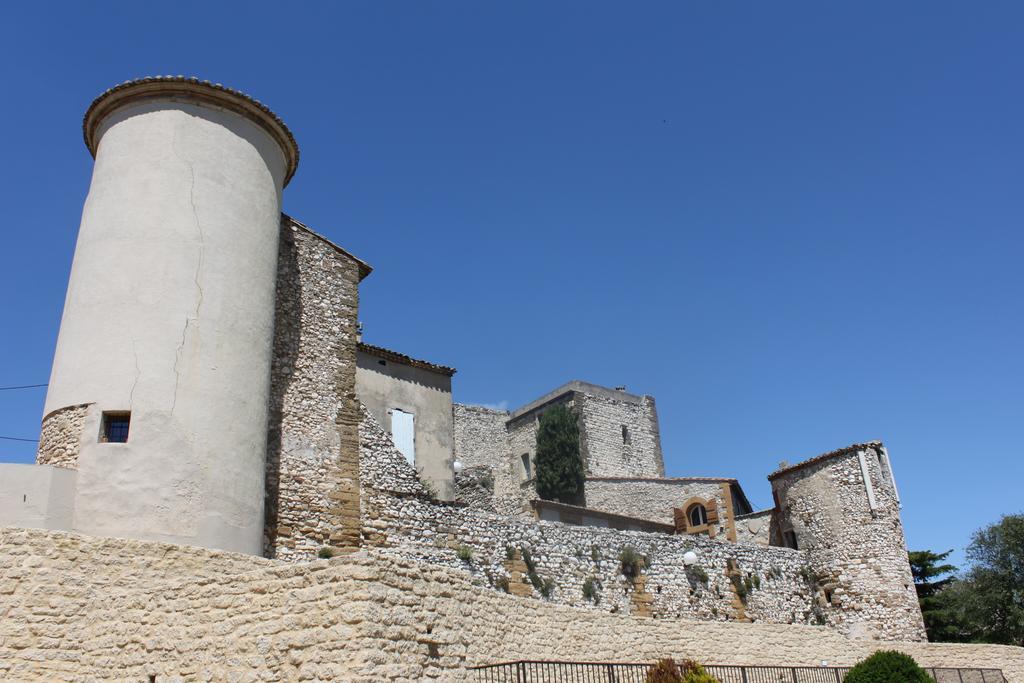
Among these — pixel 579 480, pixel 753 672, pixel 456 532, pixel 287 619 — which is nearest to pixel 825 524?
pixel 753 672

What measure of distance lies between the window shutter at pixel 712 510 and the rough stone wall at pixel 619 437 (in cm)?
1097

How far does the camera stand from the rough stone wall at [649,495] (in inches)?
1431

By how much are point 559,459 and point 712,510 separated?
34.9 ft

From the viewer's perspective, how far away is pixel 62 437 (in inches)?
565

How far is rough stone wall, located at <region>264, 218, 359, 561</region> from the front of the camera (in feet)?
55.6

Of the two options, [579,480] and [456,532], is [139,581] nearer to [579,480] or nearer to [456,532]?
[456,532]

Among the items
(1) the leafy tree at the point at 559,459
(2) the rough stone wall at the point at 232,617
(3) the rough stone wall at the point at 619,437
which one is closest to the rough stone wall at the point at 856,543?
(1) the leafy tree at the point at 559,459

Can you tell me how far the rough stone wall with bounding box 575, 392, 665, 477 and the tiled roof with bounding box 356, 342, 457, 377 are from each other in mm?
21730

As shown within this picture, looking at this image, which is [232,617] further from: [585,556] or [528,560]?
[585,556]

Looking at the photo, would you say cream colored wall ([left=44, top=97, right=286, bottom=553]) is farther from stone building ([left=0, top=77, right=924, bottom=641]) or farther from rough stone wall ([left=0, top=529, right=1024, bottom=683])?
rough stone wall ([left=0, top=529, right=1024, bottom=683])

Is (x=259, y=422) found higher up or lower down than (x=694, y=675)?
higher up

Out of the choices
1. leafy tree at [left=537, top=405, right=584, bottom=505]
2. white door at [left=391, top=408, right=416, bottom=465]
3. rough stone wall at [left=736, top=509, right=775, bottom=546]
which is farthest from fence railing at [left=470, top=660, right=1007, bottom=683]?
leafy tree at [left=537, top=405, right=584, bottom=505]

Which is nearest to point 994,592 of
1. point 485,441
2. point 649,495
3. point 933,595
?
point 933,595

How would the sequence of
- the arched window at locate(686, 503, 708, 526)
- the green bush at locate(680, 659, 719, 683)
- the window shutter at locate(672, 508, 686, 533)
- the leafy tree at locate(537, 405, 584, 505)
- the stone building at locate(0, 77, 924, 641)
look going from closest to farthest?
the stone building at locate(0, 77, 924, 641) < the green bush at locate(680, 659, 719, 683) < the arched window at locate(686, 503, 708, 526) < the window shutter at locate(672, 508, 686, 533) < the leafy tree at locate(537, 405, 584, 505)
